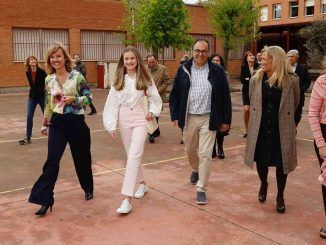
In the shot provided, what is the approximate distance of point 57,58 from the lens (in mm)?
4723

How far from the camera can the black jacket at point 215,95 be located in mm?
4914

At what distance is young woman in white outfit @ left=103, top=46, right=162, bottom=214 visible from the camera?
4809 mm

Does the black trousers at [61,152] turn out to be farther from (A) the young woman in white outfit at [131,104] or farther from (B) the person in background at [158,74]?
(B) the person in background at [158,74]

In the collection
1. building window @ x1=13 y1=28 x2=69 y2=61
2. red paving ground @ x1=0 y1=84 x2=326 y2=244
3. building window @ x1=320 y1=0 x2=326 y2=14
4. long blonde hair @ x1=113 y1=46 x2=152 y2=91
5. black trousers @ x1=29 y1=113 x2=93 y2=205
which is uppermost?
building window @ x1=320 y1=0 x2=326 y2=14

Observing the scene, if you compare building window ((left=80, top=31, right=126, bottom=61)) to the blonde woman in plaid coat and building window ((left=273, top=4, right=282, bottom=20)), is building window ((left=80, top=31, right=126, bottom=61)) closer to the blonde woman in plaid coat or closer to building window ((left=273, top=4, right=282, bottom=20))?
the blonde woman in plaid coat

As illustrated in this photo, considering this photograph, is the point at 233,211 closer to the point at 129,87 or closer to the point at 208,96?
the point at 208,96

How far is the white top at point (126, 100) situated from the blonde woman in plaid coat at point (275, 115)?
1.12 m

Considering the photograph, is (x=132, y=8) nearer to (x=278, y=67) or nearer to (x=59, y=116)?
(x=59, y=116)

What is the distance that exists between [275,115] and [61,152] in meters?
2.38

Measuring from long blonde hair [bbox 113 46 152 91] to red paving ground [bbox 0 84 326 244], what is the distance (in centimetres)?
137

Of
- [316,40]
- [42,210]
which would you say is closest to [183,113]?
[42,210]

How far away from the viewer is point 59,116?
4.79 m

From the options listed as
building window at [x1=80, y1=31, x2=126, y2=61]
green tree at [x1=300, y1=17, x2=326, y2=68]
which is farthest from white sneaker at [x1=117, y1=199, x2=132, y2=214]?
green tree at [x1=300, y1=17, x2=326, y2=68]

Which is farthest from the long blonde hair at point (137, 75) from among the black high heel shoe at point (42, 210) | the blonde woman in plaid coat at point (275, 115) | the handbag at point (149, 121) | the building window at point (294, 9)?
the building window at point (294, 9)
